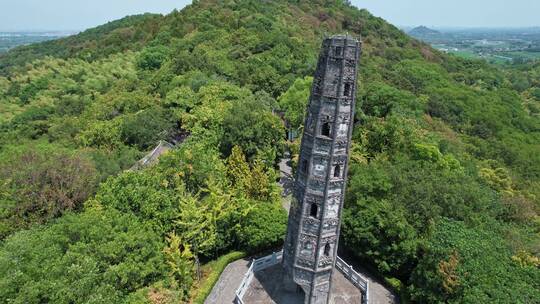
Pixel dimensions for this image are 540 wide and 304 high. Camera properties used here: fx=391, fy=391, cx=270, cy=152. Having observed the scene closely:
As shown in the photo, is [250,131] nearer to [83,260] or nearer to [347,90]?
[347,90]

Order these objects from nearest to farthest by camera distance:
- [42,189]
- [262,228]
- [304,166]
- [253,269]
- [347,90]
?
[347,90]
[304,166]
[253,269]
[42,189]
[262,228]

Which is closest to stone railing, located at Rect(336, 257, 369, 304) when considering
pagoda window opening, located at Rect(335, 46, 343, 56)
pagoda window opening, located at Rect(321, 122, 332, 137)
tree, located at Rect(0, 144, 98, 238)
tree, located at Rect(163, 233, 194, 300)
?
tree, located at Rect(163, 233, 194, 300)

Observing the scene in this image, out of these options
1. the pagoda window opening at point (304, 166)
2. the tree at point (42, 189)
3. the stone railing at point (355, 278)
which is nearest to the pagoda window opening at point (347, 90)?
the pagoda window opening at point (304, 166)

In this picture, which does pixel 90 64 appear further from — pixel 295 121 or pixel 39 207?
pixel 39 207

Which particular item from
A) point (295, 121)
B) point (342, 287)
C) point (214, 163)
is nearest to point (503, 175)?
point (295, 121)

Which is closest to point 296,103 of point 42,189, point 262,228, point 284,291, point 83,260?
point 262,228

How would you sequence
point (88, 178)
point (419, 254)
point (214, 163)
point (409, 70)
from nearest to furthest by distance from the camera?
point (419, 254)
point (88, 178)
point (214, 163)
point (409, 70)

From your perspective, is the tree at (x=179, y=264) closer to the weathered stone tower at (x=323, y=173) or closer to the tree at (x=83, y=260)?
the tree at (x=83, y=260)
